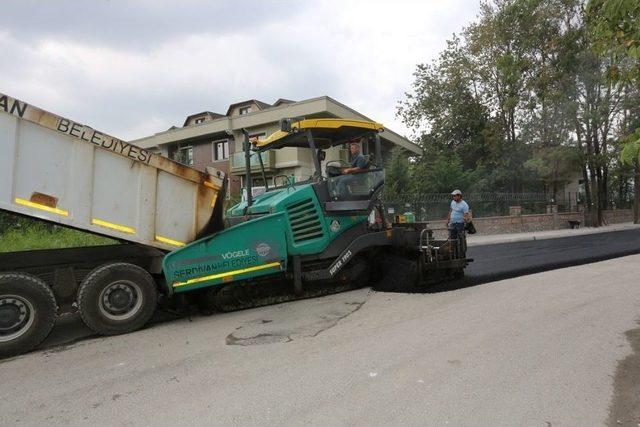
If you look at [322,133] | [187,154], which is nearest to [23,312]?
[322,133]

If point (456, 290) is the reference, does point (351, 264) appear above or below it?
above

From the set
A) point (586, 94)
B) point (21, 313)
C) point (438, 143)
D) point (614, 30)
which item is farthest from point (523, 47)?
point (21, 313)

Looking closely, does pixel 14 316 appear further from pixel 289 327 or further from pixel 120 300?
pixel 289 327

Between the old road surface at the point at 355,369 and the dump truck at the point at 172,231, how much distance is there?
1.40 feet

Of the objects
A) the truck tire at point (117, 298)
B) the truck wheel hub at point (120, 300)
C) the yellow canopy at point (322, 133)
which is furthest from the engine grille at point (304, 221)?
the truck wheel hub at point (120, 300)

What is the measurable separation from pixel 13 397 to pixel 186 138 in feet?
95.0

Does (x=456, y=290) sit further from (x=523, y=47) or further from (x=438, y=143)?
(x=438, y=143)

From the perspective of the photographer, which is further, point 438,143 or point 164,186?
point 438,143

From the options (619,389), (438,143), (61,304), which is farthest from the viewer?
(438,143)

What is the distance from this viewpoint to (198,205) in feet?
19.5

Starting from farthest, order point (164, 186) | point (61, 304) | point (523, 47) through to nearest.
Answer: point (523, 47) → point (164, 186) → point (61, 304)

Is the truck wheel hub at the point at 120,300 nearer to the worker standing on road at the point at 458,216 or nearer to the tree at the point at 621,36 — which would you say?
the tree at the point at 621,36

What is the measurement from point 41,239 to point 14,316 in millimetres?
8087

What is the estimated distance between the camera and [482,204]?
74.0ft
